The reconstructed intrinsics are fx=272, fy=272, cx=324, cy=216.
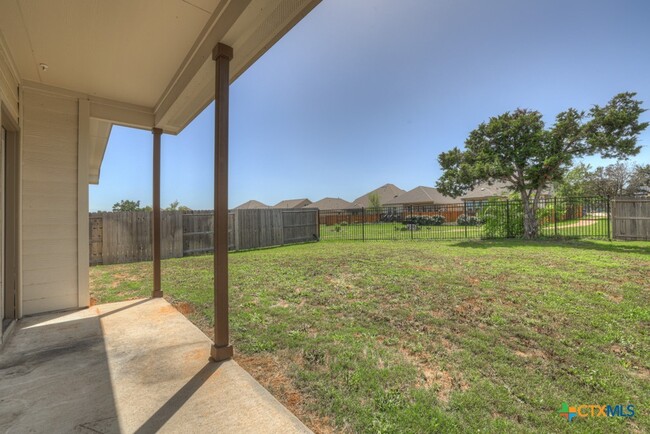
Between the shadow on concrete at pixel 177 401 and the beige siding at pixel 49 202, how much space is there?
2.75 m

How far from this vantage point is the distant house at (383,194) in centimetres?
3420

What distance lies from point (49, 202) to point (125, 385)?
9.36ft

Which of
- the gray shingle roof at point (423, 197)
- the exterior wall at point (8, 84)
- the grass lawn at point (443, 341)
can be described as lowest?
the grass lawn at point (443, 341)

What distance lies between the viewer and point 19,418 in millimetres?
1543

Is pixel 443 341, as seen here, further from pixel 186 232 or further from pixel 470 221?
pixel 470 221

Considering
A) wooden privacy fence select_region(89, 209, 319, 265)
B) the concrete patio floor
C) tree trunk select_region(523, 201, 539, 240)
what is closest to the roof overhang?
the concrete patio floor

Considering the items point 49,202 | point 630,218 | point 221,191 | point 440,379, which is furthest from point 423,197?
point 49,202

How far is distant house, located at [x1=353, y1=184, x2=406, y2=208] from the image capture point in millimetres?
34197

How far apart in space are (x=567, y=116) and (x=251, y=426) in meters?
12.6

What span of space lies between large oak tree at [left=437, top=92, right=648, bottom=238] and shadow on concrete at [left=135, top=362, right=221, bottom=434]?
35.6ft

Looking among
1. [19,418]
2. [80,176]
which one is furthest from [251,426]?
Answer: [80,176]

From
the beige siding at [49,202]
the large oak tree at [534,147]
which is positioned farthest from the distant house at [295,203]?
the beige siding at [49,202]

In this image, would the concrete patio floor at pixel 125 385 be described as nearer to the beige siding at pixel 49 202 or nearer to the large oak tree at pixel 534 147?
the beige siding at pixel 49 202

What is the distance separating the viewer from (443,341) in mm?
2568
